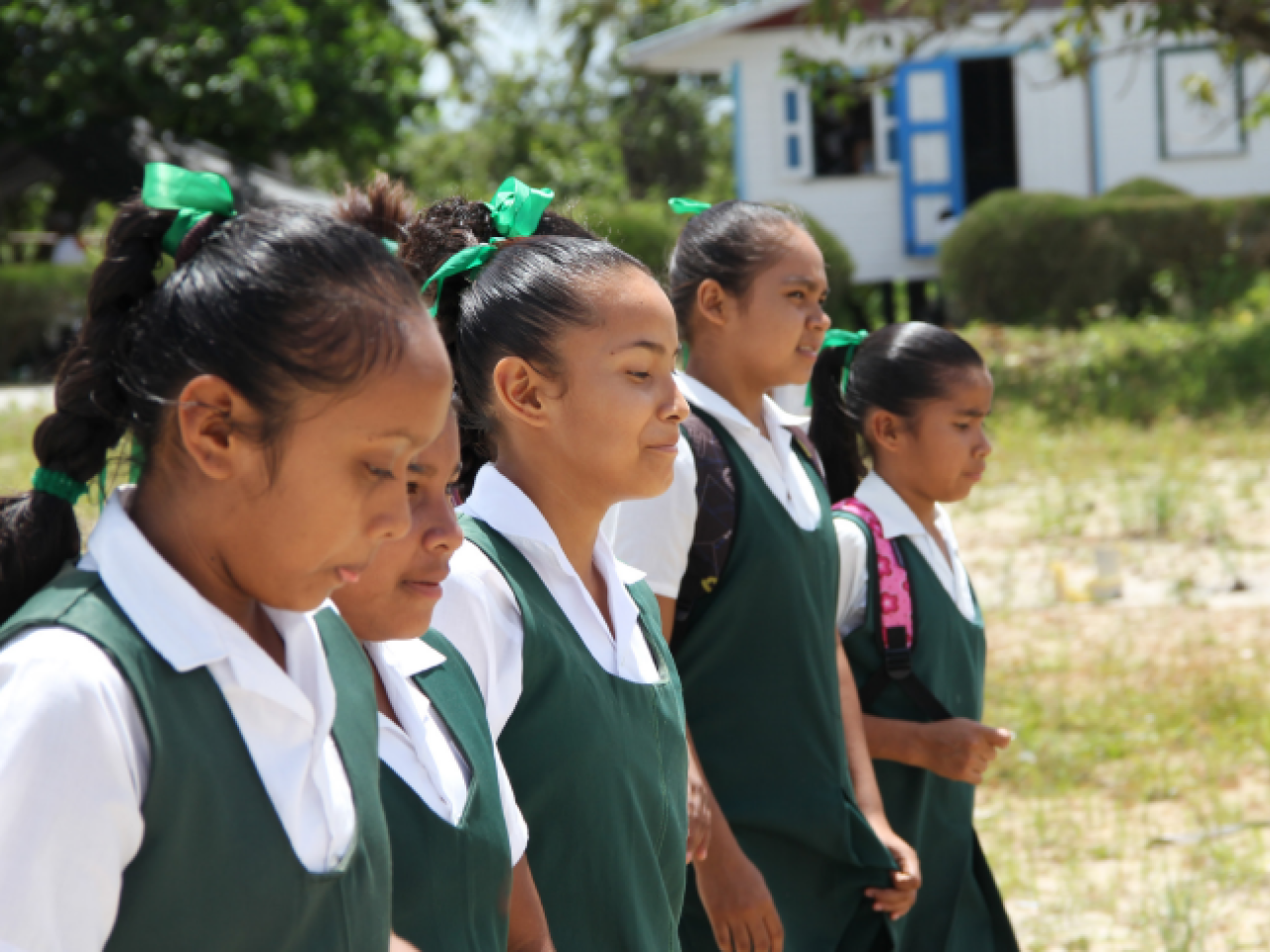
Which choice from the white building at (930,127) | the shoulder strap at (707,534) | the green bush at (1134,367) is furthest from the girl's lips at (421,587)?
the white building at (930,127)

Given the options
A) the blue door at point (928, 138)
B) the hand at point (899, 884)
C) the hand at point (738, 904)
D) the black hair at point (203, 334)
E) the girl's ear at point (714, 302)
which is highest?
the blue door at point (928, 138)

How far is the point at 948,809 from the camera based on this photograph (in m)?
2.88

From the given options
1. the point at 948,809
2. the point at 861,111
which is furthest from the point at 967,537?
the point at 861,111

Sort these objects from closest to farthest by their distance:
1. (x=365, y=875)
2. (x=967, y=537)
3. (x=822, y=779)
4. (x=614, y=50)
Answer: (x=365, y=875) < (x=822, y=779) < (x=967, y=537) < (x=614, y=50)

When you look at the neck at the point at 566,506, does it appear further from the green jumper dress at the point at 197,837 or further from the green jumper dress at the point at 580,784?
the green jumper dress at the point at 197,837

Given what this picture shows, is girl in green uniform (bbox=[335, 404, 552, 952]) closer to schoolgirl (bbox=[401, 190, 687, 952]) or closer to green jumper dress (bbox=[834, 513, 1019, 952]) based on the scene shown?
schoolgirl (bbox=[401, 190, 687, 952])

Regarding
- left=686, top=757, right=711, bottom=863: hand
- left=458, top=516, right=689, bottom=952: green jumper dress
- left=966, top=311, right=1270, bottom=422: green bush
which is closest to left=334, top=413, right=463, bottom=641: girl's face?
left=458, top=516, right=689, bottom=952: green jumper dress

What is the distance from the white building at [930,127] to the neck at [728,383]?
13.3m

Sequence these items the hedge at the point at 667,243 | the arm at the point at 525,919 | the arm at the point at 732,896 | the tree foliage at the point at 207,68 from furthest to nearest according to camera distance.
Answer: the tree foliage at the point at 207,68, the hedge at the point at 667,243, the arm at the point at 732,896, the arm at the point at 525,919

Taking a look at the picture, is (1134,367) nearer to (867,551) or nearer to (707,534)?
(867,551)

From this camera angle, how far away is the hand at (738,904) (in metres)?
2.20

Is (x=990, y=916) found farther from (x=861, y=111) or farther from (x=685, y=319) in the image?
(x=861, y=111)

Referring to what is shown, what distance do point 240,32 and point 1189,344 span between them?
10.5 m

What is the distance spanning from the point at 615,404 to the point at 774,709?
2.54 feet
